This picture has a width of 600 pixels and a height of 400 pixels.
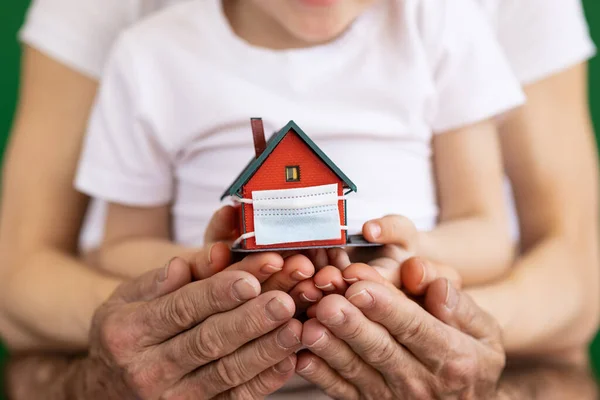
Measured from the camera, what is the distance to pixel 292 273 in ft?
1.86

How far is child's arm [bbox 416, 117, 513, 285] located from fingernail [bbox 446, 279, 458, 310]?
0.60 ft

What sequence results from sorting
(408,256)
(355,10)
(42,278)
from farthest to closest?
1. (42,278)
2. (355,10)
3. (408,256)

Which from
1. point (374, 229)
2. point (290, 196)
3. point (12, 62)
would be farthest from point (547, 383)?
point (12, 62)

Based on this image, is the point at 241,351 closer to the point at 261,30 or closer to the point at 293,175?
the point at 293,175

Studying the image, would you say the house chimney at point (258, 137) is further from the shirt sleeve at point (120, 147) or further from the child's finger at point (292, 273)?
the shirt sleeve at point (120, 147)

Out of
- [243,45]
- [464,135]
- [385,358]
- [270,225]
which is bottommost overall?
[385,358]

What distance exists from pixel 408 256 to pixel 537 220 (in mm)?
389

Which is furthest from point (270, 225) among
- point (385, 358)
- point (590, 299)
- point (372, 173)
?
point (590, 299)

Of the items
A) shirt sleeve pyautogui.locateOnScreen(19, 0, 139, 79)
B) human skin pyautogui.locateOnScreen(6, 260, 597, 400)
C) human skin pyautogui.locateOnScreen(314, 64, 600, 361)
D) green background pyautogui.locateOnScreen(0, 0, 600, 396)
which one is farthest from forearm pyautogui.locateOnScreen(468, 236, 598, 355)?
shirt sleeve pyautogui.locateOnScreen(19, 0, 139, 79)

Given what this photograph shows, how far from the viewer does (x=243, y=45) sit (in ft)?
2.90

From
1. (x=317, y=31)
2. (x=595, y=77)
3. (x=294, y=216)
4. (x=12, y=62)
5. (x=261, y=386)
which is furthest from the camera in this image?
→ (x=12, y=62)

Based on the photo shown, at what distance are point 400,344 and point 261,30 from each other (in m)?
0.45

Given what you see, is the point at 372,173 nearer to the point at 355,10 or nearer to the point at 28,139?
the point at 355,10

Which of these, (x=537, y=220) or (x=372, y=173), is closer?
(x=372, y=173)
